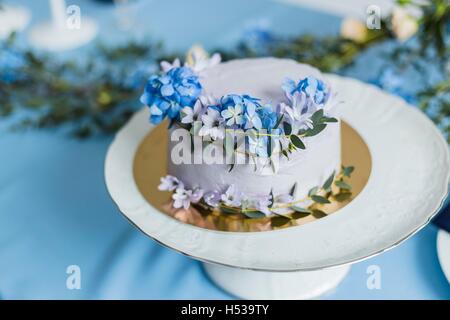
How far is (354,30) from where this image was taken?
159 cm

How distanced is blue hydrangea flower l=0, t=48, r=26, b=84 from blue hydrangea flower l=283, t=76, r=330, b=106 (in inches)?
34.6

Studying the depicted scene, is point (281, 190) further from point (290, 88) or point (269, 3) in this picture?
point (269, 3)

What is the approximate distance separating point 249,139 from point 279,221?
16 centimetres

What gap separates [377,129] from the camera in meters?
1.07

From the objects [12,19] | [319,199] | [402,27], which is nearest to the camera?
[319,199]

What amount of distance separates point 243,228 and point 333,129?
8.6 inches

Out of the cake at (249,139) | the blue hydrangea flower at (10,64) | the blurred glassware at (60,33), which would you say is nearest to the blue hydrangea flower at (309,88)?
the cake at (249,139)

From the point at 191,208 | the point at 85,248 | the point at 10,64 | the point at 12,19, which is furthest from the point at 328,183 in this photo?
the point at 12,19

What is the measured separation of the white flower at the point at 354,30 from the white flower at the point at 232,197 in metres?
0.80

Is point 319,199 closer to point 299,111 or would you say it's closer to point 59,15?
point 299,111

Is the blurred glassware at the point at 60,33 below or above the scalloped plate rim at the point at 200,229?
above

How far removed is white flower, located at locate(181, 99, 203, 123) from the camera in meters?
0.84

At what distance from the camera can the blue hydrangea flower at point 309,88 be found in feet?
2.74

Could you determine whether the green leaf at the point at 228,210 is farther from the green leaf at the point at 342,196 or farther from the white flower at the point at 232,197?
the green leaf at the point at 342,196
